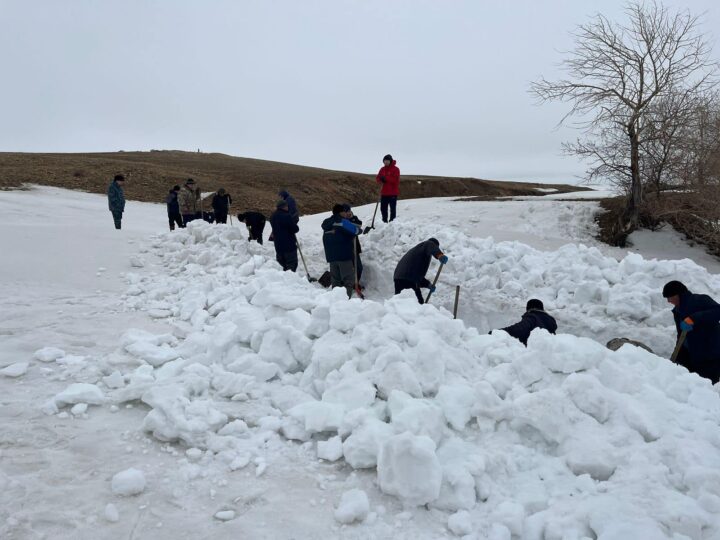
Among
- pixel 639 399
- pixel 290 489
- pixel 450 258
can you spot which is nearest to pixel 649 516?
pixel 639 399

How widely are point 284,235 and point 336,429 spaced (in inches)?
245

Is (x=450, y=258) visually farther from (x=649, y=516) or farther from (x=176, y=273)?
(x=649, y=516)

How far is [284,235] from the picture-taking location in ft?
30.6

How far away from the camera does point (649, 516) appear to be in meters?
2.62

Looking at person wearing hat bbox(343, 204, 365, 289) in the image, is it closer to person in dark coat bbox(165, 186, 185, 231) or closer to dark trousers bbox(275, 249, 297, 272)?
dark trousers bbox(275, 249, 297, 272)

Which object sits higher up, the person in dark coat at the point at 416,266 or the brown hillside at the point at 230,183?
the brown hillside at the point at 230,183

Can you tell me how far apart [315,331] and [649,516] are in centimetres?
285

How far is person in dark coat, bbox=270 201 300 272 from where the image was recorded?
9234mm

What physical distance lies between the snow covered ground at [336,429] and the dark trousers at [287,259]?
11.1 feet

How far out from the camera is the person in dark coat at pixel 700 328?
5238mm

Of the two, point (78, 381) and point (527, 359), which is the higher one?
point (527, 359)

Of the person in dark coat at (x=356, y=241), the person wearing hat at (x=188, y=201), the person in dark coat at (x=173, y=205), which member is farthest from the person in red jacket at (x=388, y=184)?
the person in dark coat at (x=173, y=205)

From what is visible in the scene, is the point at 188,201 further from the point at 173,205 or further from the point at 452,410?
the point at 452,410

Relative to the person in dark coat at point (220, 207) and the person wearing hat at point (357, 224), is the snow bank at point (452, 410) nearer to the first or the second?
the person wearing hat at point (357, 224)
